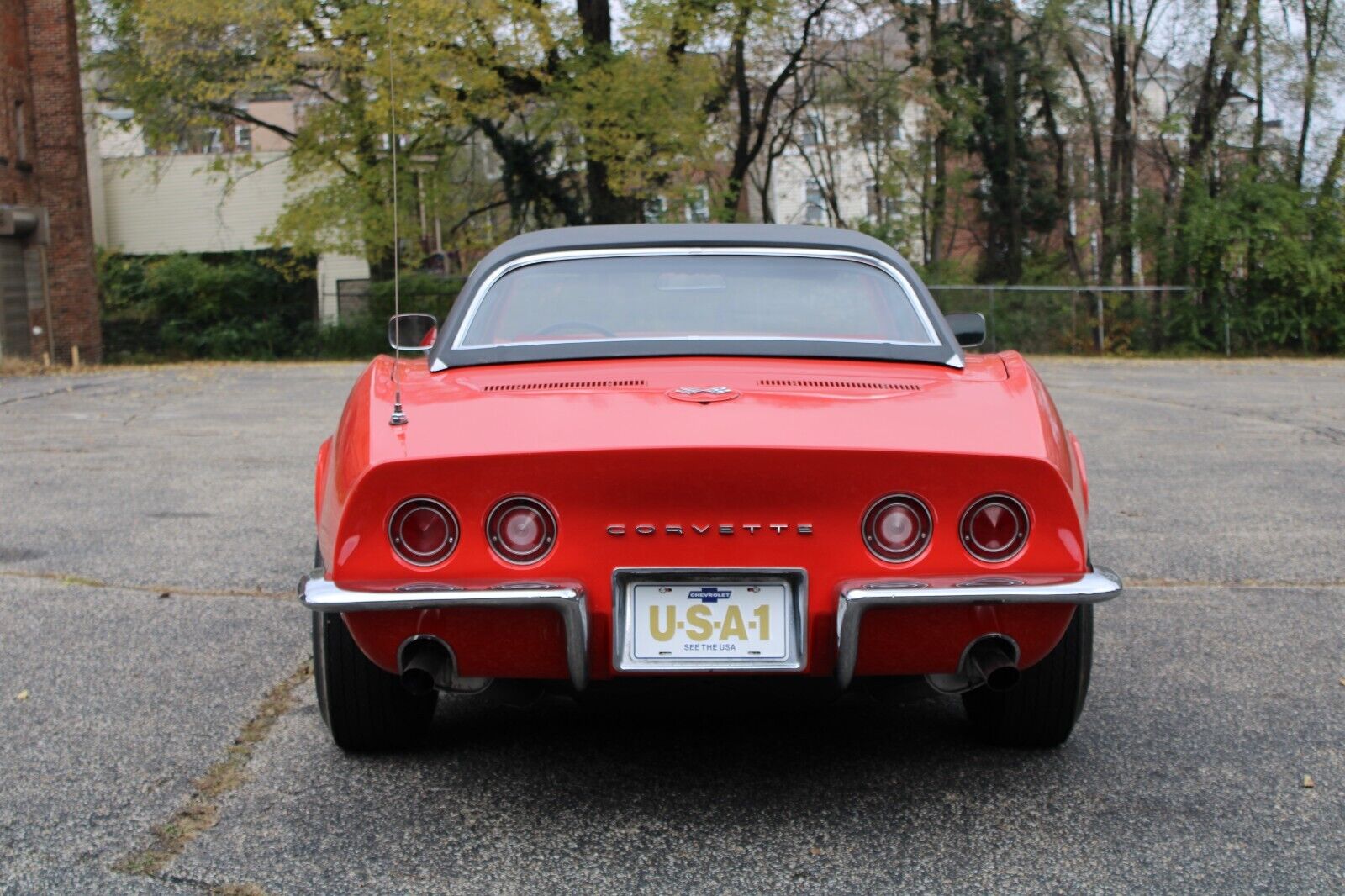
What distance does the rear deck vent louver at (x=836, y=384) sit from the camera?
3598mm

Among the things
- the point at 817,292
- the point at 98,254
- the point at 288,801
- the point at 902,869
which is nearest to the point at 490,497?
the point at 288,801

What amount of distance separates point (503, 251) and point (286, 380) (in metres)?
18.1

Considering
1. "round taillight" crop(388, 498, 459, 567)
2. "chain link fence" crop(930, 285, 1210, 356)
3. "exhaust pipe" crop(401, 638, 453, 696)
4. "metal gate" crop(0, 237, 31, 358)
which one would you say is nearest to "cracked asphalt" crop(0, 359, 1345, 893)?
"exhaust pipe" crop(401, 638, 453, 696)

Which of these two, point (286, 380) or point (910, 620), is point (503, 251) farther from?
point (286, 380)

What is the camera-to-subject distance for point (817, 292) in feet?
14.1

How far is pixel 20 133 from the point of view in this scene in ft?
88.0

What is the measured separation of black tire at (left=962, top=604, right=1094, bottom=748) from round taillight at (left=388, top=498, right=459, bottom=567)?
1.42 metres

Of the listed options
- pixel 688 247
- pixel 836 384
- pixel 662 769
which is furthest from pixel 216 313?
A: pixel 836 384

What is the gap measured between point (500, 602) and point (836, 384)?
3.19 feet

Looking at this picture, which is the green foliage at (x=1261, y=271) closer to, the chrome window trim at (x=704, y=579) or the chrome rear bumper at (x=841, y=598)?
the chrome rear bumper at (x=841, y=598)

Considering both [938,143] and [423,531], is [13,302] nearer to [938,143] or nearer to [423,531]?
[938,143]

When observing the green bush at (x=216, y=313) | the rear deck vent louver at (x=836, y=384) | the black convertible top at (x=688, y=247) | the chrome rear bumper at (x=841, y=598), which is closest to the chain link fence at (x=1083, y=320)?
the green bush at (x=216, y=313)

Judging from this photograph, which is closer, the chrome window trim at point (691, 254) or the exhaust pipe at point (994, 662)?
the exhaust pipe at point (994, 662)

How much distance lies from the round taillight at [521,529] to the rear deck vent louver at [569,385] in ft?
1.28
